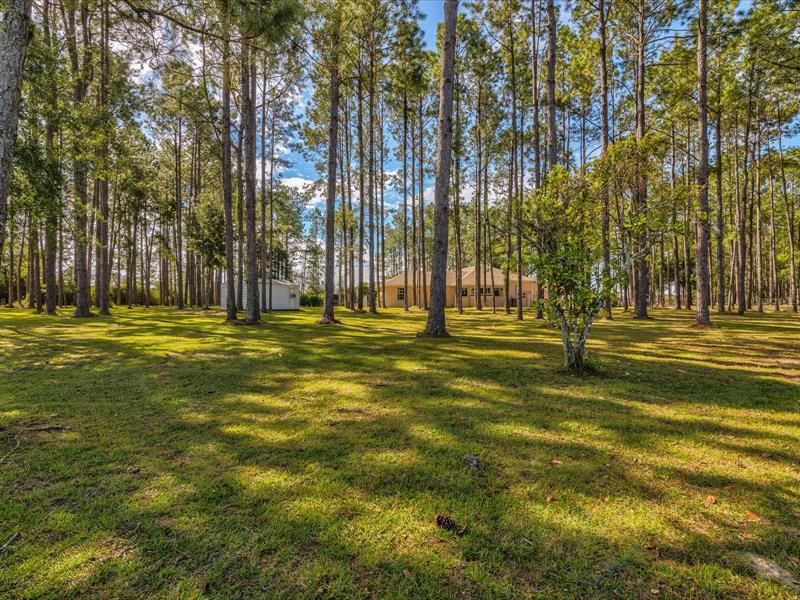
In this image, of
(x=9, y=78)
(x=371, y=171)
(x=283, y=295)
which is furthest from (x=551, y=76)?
(x=283, y=295)

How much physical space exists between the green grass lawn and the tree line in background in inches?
71.7

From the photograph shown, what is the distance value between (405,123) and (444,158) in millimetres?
11955

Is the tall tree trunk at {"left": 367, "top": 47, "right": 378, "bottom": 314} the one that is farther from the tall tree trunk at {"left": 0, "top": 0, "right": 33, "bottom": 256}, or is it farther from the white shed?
the tall tree trunk at {"left": 0, "top": 0, "right": 33, "bottom": 256}

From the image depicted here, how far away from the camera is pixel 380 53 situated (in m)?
16.1

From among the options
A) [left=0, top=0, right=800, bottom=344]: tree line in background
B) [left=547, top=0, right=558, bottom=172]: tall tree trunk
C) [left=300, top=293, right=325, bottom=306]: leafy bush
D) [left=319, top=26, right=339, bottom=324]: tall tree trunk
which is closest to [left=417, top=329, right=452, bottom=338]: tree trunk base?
[left=0, top=0, right=800, bottom=344]: tree line in background

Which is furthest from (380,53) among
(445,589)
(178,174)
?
(445,589)

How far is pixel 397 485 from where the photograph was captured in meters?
2.28

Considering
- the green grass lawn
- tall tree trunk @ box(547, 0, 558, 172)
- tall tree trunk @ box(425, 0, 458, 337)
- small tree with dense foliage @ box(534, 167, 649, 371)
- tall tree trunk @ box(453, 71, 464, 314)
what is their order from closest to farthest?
the green grass lawn → small tree with dense foliage @ box(534, 167, 649, 371) → tall tree trunk @ box(425, 0, 458, 337) → tall tree trunk @ box(547, 0, 558, 172) → tall tree trunk @ box(453, 71, 464, 314)

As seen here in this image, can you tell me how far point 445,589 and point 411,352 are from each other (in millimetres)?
5414

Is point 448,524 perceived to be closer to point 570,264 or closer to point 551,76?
point 570,264

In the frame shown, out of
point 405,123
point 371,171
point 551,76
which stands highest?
point 405,123

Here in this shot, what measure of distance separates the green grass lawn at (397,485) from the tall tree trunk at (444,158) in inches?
144

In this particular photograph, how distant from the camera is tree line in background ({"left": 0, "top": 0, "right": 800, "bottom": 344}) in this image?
5.38m

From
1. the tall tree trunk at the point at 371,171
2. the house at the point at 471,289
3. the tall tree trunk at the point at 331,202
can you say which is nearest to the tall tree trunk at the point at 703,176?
the tall tree trunk at the point at 331,202
